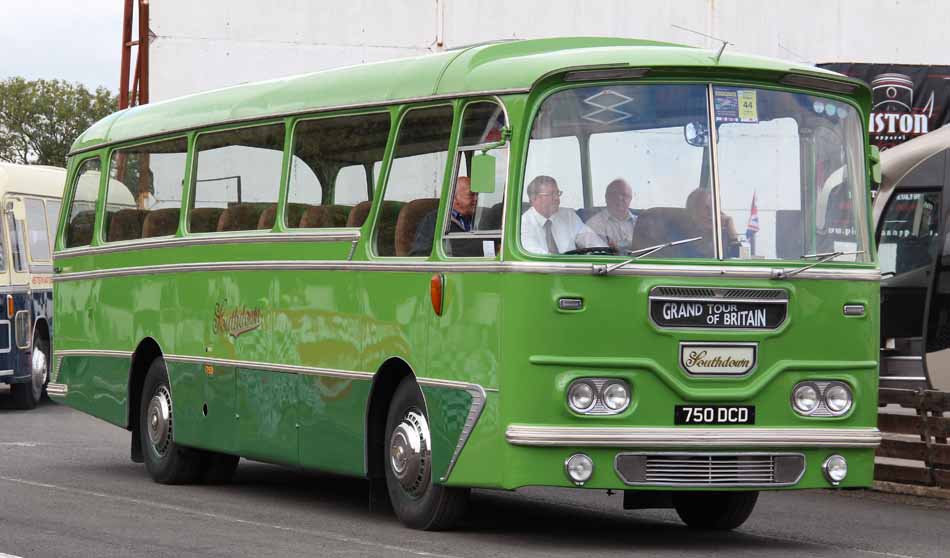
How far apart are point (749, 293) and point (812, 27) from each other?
25744 mm

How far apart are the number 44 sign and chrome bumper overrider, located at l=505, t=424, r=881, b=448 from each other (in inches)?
68.8

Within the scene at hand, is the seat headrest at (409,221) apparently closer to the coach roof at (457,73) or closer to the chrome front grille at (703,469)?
the coach roof at (457,73)

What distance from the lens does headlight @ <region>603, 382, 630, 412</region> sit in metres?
10.7

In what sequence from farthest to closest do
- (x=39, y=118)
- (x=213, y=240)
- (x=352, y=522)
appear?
(x=39, y=118), (x=213, y=240), (x=352, y=522)

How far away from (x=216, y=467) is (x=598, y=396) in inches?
212

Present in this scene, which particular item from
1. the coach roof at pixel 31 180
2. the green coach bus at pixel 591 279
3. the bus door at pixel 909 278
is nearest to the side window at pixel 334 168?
the green coach bus at pixel 591 279

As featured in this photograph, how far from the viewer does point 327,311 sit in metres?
12.7

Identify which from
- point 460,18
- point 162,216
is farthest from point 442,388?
point 460,18

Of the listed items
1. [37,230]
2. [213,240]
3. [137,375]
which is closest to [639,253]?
[213,240]

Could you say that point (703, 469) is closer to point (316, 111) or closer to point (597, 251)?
point (597, 251)

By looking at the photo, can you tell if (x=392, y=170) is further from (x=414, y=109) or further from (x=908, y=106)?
(x=908, y=106)

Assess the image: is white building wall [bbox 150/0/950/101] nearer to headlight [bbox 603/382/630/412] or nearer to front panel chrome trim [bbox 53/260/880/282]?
front panel chrome trim [bbox 53/260/880/282]

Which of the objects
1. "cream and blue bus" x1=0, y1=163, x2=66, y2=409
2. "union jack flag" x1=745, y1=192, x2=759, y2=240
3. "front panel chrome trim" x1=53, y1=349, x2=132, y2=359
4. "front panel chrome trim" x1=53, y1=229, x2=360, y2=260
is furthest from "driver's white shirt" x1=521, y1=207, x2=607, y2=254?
"cream and blue bus" x1=0, y1=163, x2=66, y2=409

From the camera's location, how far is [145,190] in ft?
52.5
